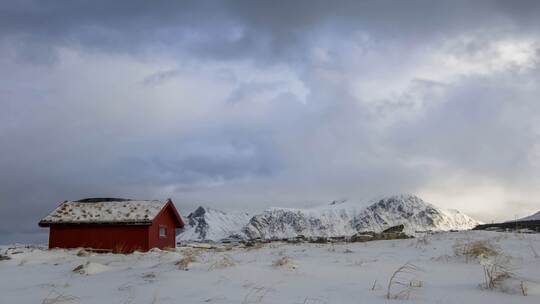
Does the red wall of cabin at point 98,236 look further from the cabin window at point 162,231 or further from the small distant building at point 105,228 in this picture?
the cabin window at point 162,231

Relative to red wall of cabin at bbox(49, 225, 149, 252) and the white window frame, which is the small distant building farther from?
the white window frame

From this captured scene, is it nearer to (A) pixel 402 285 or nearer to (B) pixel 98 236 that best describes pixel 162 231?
(B) pixel 98 236

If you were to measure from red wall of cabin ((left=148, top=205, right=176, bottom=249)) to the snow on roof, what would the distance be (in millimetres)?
788

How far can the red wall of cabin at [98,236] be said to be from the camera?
2789cm

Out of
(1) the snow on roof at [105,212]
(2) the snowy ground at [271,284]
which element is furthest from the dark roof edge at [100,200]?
(2) the snowy ground at [271,284]

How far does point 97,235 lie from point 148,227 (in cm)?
332

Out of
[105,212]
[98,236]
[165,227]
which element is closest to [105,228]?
[98,236]

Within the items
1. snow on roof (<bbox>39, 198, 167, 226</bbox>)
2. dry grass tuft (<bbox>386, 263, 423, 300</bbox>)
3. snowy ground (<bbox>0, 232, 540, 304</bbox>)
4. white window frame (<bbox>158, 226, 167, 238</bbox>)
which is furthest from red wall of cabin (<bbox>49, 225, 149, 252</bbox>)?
dry grass tuft (<bbox>386, 263, 423, 300</bbox>)

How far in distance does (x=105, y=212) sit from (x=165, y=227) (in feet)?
13.7

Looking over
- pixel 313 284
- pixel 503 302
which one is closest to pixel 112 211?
pixel 313 284

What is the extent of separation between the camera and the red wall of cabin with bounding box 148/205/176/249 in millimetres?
28544

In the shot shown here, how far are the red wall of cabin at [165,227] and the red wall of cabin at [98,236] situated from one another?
581 mm

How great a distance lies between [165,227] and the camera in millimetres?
30969

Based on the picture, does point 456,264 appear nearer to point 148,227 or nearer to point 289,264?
point 289,264
